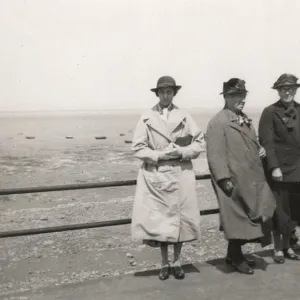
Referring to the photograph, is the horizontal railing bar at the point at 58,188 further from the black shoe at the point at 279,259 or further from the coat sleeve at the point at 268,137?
the black shoe at the point at 279,259

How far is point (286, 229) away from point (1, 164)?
1029 inches

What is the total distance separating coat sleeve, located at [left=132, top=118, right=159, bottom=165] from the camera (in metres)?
3.56

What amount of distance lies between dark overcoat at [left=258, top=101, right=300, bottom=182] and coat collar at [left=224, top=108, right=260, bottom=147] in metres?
0.17

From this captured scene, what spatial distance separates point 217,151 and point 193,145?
0.20m

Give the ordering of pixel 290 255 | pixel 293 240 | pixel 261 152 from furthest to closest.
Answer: pixel 293 240
pixel 290 255
pixel 261 152

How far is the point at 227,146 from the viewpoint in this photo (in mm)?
3688

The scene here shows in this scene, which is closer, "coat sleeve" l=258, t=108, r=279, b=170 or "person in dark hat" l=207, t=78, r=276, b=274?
"person in dark hat" l=207, t=78, r=276, b=274

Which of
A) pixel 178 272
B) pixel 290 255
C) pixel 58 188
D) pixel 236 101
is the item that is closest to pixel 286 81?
pixel 236 101

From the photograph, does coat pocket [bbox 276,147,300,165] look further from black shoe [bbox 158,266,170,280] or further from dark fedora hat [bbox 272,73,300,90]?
black shoe [bbox 158,266,170,280]

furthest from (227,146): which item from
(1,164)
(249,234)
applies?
(1,164)

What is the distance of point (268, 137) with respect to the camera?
3.88 meters

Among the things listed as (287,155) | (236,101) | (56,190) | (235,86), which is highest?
(235,86)

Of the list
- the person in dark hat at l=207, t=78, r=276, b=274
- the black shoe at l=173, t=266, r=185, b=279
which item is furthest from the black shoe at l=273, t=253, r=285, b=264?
the black shoe at l=173, t=266, r=185, b=279

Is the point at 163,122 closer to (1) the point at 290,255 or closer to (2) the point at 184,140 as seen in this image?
(2) the point at 184,140
